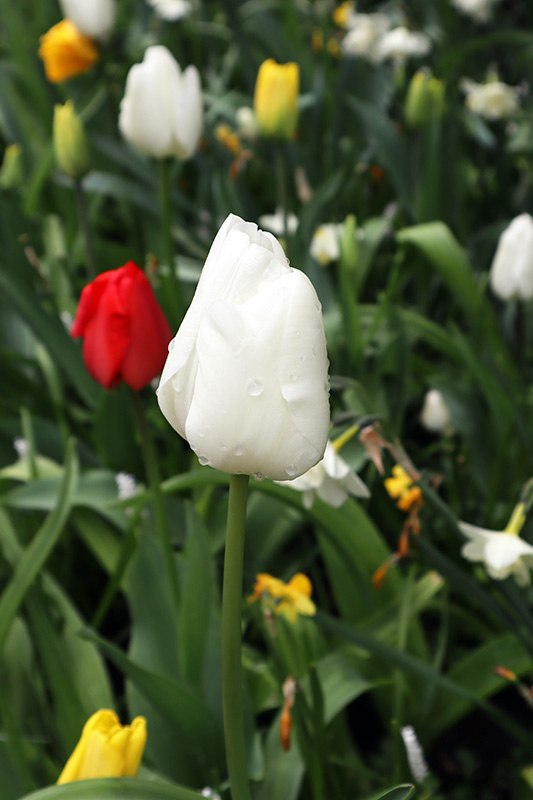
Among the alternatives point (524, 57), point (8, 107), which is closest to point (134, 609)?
point (8, 107)

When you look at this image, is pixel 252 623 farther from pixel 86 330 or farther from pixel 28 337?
pixel 28 337

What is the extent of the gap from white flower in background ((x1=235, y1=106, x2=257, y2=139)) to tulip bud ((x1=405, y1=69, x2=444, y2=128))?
38 centimetres

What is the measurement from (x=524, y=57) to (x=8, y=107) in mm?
1287

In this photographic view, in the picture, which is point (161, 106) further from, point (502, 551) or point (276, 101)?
point (502, 551)

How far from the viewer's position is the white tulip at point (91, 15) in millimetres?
1557

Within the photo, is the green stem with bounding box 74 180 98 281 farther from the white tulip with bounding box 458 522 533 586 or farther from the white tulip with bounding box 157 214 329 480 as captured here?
the white tulip with bounding box 157 214 329 480

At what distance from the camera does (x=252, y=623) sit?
104 centimetres

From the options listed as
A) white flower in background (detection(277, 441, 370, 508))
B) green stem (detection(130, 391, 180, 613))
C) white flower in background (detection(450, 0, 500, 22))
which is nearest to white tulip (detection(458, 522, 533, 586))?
white flower in background (detection(277, 441, 370, 508))

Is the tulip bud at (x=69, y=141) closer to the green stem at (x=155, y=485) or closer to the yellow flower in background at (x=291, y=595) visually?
the green stem at (x=155, y=485)

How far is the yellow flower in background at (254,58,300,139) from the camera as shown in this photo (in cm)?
119

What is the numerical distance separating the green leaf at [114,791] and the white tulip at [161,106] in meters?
0.83

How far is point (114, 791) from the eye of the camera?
1.52 feet

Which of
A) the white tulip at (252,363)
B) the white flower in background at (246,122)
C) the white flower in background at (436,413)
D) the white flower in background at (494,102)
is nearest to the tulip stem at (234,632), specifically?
the white tulip at (252,363)

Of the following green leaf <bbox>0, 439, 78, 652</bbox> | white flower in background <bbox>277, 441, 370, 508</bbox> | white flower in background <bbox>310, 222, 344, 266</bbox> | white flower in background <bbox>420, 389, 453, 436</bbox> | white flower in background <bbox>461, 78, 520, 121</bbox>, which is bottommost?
white flower in background <bbox>420, 389, 453, 436</bbox>
